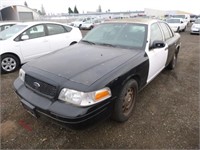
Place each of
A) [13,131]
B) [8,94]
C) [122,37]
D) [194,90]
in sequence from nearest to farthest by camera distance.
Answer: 1. [13,131]
2. [122,37]
3. [8,94]
4. [194,90]

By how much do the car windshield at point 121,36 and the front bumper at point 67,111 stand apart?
141cm

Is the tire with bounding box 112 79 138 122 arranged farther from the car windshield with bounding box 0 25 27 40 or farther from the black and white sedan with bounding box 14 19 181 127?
the car windshield with bounding box 0 25 27 40

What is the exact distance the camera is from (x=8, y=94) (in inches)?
139

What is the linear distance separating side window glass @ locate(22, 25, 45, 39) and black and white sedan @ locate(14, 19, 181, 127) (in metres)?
2.69

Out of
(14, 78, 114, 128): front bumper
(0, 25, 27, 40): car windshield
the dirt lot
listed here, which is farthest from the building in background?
(14, 78, 114, 128): front bumper

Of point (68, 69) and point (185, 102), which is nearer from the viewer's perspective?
point (68, 69)

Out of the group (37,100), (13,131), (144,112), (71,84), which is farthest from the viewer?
(144,112)

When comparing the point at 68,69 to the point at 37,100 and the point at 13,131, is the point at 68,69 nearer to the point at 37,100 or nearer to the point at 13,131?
the point at 37,100

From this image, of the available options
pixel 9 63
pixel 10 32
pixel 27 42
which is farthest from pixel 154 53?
pixel 10 32

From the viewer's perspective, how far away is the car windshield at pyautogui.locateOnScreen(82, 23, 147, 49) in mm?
3004

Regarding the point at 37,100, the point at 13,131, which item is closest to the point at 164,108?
the point at 37,100

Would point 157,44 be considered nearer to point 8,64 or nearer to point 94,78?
point 94,78

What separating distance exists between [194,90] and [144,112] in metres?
1.75

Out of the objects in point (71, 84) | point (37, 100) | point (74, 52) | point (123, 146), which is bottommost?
point (123, 146)
